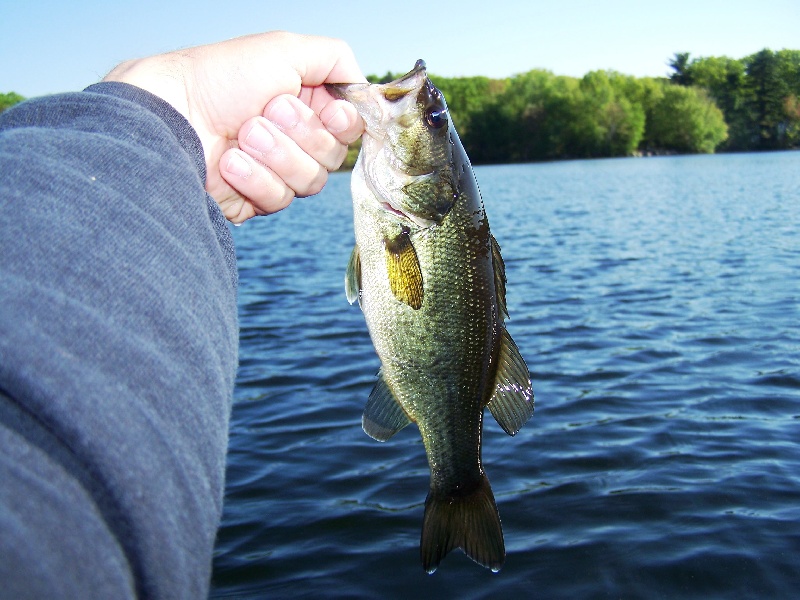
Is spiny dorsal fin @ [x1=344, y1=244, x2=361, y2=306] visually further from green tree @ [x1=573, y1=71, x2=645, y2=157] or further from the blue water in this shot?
green tree @ [x1=573, y1=71, x2=645, y2=157]

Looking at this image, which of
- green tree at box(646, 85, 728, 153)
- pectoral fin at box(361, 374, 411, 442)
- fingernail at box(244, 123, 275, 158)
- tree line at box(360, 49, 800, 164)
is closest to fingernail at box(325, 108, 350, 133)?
fingernail at box(244, 123, 275, 158)

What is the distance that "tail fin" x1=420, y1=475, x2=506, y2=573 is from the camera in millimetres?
2594

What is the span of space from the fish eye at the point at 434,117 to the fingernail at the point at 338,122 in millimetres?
342

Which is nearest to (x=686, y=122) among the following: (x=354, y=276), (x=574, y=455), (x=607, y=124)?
(x=607, y=124)

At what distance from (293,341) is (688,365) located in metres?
5.52

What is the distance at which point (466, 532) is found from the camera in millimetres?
2611

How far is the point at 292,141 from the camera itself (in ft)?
9.12

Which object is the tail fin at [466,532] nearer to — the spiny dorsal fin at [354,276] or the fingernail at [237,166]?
the spiny dorsal fin at [354,276]

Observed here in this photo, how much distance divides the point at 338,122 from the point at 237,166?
424mm

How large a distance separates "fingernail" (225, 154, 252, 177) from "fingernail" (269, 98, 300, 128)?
7.8 inches

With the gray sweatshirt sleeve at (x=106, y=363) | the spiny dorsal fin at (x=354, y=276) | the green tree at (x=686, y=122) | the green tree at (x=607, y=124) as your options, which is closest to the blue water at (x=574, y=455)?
the spiny dorsal fin at (x=354, y=276)

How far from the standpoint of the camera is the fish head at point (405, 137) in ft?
8.41

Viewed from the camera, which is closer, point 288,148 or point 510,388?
point 510,388

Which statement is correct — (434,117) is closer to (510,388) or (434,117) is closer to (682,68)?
(510,388)
